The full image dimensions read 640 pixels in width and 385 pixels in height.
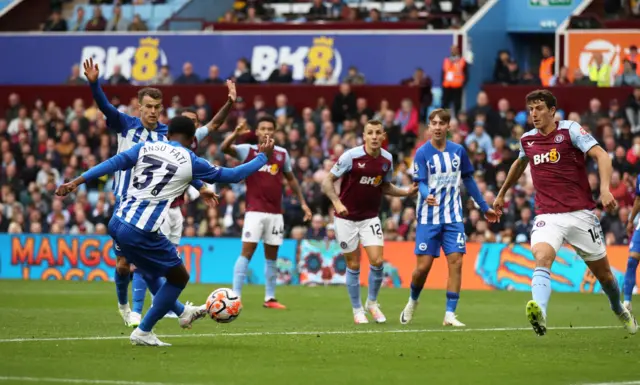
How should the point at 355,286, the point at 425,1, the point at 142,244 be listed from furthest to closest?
the point at 425,1 → the point at 355,286 → the point at 142,244

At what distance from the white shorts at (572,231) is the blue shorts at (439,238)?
2671mm

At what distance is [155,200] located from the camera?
1161 centimetres

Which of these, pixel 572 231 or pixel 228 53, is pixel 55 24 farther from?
pixel 572 231

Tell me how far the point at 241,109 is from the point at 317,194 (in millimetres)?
4431

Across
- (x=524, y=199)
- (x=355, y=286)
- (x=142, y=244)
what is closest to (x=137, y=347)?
(x=142, y=244)

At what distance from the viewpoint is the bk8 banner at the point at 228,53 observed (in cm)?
3172

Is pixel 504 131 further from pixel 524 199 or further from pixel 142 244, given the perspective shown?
pixel 142 244

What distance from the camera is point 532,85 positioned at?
2920 cm

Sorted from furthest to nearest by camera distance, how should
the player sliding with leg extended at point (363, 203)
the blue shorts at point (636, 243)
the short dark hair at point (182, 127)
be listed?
the blue shorts at point (636, 243), the player sliding with leg extended at point (363, 203), the short dark hair at point (182, 127)

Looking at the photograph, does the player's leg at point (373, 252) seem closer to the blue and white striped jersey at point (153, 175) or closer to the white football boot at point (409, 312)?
the white football boot at point (409, 312)

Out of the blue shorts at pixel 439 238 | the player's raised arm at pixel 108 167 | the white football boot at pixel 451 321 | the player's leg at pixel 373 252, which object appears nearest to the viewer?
the player's raised arm at pixel 108 167

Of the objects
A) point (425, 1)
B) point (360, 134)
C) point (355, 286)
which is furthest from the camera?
point (425, 1)

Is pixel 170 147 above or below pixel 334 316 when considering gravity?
above

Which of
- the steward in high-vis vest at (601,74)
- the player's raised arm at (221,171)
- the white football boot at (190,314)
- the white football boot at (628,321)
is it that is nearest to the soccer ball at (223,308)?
the white football boot at (190,314)
